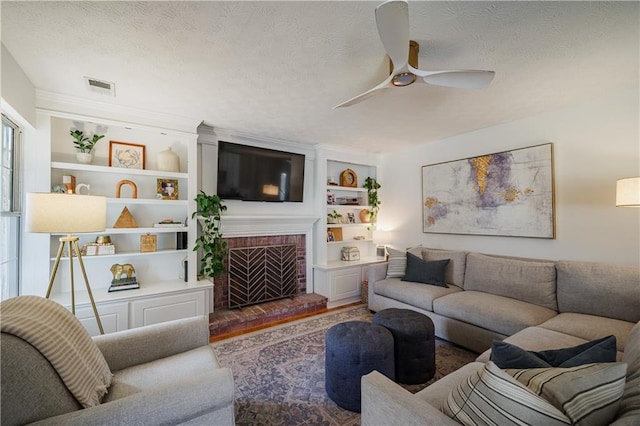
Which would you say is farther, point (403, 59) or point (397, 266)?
point (397, 266)

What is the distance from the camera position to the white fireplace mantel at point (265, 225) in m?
3.47

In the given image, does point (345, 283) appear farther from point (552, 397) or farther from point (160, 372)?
point (552, 397)

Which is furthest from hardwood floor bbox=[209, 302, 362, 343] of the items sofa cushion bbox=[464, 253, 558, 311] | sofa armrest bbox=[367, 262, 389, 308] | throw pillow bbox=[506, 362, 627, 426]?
throw pillow bbox=[506, 362, 627, 426]

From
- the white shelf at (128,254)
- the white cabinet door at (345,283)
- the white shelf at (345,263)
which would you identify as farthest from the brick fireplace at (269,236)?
the white shelf at (128,254)

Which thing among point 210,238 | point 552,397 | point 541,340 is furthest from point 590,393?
point 210,238

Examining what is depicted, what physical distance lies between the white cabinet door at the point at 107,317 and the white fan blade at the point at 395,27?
9.78 ft

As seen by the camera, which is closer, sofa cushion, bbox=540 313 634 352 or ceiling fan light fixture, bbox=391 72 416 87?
ceiling fan light fixture, bbox=391 72 416 87

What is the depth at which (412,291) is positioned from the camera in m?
3.11

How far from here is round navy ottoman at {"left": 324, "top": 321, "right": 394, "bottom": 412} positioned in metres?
1.85

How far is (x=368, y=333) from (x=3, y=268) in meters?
2.79

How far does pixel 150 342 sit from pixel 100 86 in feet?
6.74

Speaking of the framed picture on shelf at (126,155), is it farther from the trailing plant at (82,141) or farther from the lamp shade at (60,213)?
the lamp shade at (60,213)

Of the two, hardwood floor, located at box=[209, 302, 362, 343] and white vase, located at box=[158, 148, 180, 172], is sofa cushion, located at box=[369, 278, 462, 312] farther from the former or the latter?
white vase, located at box=[158, 148, 180, 172]

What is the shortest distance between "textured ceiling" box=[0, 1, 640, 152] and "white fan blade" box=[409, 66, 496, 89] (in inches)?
9.2
